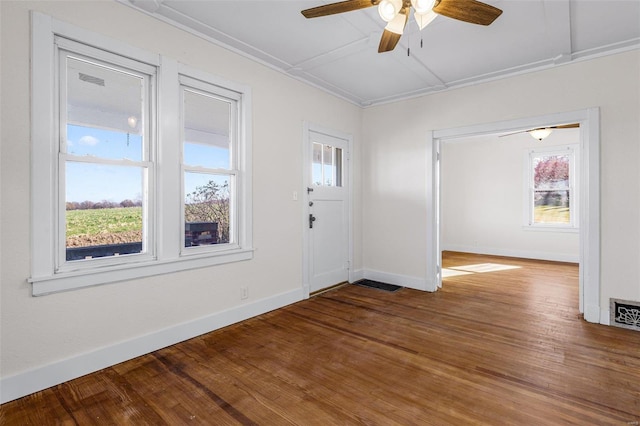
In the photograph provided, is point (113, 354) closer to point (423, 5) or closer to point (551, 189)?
point (423, 5)

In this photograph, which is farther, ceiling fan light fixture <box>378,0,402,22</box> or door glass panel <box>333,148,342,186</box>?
door glass panel <box>333,148,342,186</box>

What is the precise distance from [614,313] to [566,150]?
4.42 meters

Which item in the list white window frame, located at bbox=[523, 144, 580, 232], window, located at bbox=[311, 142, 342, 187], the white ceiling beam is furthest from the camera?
white window frame, located at bbox=[523, 144, 580, 232]

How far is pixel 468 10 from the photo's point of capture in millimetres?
1990

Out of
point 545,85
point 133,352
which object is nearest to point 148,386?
point 133,352

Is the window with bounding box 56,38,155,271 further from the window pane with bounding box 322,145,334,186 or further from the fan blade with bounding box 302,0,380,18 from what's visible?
the window pane with bounding box 322,145,334,186

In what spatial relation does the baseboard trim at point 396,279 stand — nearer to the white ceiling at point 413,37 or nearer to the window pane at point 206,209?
the window pane at point 206,209

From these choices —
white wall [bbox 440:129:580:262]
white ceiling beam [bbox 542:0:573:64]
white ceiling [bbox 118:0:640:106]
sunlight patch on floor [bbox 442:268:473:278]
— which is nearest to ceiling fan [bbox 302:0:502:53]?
white ceiling [bbox 118:0:640:106]

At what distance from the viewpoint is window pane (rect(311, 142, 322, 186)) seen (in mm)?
4238

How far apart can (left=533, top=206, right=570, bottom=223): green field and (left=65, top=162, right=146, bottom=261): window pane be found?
740 cm

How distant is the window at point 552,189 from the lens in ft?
20.9

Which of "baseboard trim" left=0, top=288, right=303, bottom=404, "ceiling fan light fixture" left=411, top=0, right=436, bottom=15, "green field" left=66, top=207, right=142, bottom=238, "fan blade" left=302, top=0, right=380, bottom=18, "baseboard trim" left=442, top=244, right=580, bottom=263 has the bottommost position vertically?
"baseboard trim" left=0, top=288, right=303, bottom=404

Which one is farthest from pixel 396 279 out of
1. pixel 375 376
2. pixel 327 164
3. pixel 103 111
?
pixel 103 111

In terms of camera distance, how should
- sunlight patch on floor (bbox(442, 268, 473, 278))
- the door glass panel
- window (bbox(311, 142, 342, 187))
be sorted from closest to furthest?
window (bbox(311, 142, 342, 187)) → the door glass panel → sunlight patch on floor (bbox(442, 268, 473, 278))
